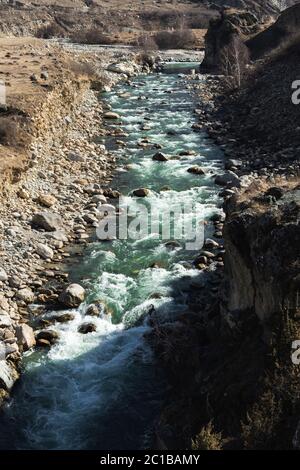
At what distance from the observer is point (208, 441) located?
7289 mm

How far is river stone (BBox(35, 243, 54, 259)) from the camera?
14.7 meters

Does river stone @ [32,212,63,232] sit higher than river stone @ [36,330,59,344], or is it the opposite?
river stone @ [32,212,63,232]

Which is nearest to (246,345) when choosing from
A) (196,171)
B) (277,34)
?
(196,171)

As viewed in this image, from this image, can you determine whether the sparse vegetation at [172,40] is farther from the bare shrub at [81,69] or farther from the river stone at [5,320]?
the river stone at [5,320]

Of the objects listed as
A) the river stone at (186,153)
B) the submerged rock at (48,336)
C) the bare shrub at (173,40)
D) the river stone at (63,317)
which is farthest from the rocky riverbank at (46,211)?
the bare shrub at (173,40)

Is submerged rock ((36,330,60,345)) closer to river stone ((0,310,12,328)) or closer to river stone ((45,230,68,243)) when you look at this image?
river stone ((0,310,12,328))

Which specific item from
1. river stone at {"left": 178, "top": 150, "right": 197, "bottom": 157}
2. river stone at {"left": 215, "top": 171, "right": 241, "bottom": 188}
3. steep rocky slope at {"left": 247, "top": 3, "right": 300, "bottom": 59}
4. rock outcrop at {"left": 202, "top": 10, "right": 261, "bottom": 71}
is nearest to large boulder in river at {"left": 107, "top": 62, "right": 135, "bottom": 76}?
rock outcrop at {"left": 202, "top": 10, "right": 261, "bottom": 71}

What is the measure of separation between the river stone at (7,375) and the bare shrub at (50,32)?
52040 millimetres

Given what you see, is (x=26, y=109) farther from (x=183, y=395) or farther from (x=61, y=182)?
(x=183, y=395)

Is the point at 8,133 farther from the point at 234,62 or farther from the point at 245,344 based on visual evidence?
the point at 234,62

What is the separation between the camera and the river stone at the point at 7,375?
10.4 metres

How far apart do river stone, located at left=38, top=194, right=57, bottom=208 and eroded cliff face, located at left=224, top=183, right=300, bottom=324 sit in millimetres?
7234

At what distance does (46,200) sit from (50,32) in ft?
151

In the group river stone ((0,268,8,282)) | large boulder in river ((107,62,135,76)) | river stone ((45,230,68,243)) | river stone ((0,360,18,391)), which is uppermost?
large boulder in river ((107,62,135,76))
